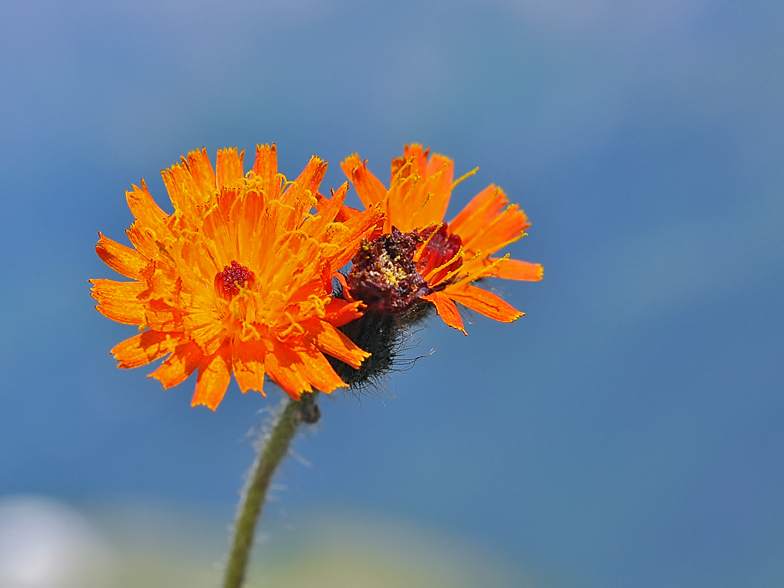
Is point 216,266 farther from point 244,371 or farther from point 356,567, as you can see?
point 356,567

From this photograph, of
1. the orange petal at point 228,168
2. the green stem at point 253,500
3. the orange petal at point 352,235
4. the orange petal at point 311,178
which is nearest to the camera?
the orange petal at point 352,235

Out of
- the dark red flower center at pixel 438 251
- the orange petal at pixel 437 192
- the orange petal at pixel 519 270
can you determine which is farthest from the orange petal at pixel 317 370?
the orange petal at pixel 519 270

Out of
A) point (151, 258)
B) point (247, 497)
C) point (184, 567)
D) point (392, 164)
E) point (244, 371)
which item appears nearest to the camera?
point (244, 371)

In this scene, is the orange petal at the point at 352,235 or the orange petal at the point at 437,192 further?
the orange petal at the point at 437,192

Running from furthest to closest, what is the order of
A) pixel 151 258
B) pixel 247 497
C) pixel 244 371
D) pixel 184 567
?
pixel 184 567 → pixel 247 497 → pixel 151 258 → pixel 244 371

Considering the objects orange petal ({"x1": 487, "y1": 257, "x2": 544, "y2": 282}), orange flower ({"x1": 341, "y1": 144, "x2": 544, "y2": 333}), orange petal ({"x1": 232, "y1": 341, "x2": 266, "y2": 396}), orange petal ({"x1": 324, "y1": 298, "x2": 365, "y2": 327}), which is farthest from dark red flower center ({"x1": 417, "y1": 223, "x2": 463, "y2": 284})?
orange petal ({"x1": 232, "y1": 341, "x2": 266, "y2": 396})

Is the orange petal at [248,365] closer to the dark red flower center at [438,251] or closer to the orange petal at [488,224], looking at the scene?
the dark red flower center at [438,251]

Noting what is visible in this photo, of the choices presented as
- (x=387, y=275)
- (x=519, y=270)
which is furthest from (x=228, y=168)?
(x=519, y=270)

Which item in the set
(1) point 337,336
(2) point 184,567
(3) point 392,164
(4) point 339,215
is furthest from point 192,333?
(2) point 184,567

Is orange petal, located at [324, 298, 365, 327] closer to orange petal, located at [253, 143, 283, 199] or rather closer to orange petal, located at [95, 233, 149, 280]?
orange petal, located at [253, 143, 283, 199]
